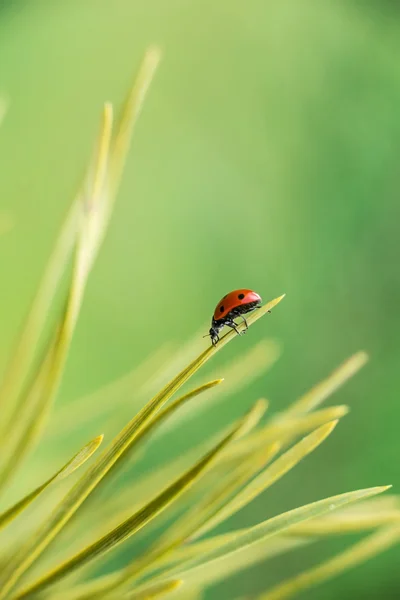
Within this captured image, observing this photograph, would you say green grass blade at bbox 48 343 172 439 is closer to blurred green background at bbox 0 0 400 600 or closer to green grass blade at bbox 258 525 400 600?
green grass blade at bbox 258 525 400 600

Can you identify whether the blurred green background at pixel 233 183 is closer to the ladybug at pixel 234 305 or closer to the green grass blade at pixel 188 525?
the ladybug at pixel 234 305

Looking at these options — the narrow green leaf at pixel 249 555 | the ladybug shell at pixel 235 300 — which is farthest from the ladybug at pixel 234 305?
the narrow green leaf at pixel 249 555

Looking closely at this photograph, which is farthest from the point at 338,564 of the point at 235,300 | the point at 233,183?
the point at 233,183

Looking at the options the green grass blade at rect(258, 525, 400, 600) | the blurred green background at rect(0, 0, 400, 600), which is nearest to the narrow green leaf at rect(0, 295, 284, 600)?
the green grass blade at rect(258, 525, 400, 600)

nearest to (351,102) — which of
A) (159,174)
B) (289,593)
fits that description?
(159,174)

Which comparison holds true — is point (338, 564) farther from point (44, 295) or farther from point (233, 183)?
point (233, 183)

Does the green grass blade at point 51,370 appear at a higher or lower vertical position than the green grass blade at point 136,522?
higher

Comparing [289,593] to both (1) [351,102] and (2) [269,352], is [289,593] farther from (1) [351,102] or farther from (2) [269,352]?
(1) [351,102]
